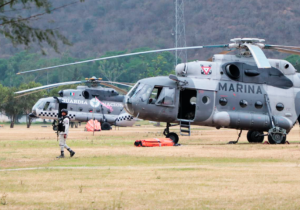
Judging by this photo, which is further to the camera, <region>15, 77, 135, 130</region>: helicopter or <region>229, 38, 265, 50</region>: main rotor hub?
<region>15, 77, 135, 130</region>: helicopter

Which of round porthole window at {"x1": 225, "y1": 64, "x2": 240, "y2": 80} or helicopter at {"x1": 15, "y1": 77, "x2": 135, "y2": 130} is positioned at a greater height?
round porthole window at {"x1": 225, "y1": 64, "x2": 240, "y2": 80}

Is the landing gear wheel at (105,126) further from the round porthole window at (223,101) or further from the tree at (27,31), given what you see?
the tree at (27,31)

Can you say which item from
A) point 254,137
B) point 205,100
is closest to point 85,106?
point 254,137

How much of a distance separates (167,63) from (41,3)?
488ft

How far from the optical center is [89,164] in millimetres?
18781

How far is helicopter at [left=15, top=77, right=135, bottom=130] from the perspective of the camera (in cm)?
4978

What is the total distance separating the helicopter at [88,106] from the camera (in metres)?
49.8

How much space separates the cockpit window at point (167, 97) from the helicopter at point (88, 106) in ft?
71.4

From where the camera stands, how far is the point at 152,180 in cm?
1488

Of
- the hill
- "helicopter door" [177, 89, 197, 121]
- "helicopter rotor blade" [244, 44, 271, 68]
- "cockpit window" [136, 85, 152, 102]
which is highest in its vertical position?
the hill

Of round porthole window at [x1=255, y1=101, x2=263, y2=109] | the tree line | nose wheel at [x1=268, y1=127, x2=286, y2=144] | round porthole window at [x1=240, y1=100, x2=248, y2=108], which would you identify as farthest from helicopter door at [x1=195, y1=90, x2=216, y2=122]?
the tree line

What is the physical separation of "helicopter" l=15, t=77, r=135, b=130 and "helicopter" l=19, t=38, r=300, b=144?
70.1ft

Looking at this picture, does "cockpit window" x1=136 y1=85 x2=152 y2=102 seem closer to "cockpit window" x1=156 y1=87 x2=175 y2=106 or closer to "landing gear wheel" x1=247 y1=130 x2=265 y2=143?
"cockpit window" x1=156 y1=87 x2=175 y2=106

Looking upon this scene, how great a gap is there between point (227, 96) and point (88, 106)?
2399 cm
